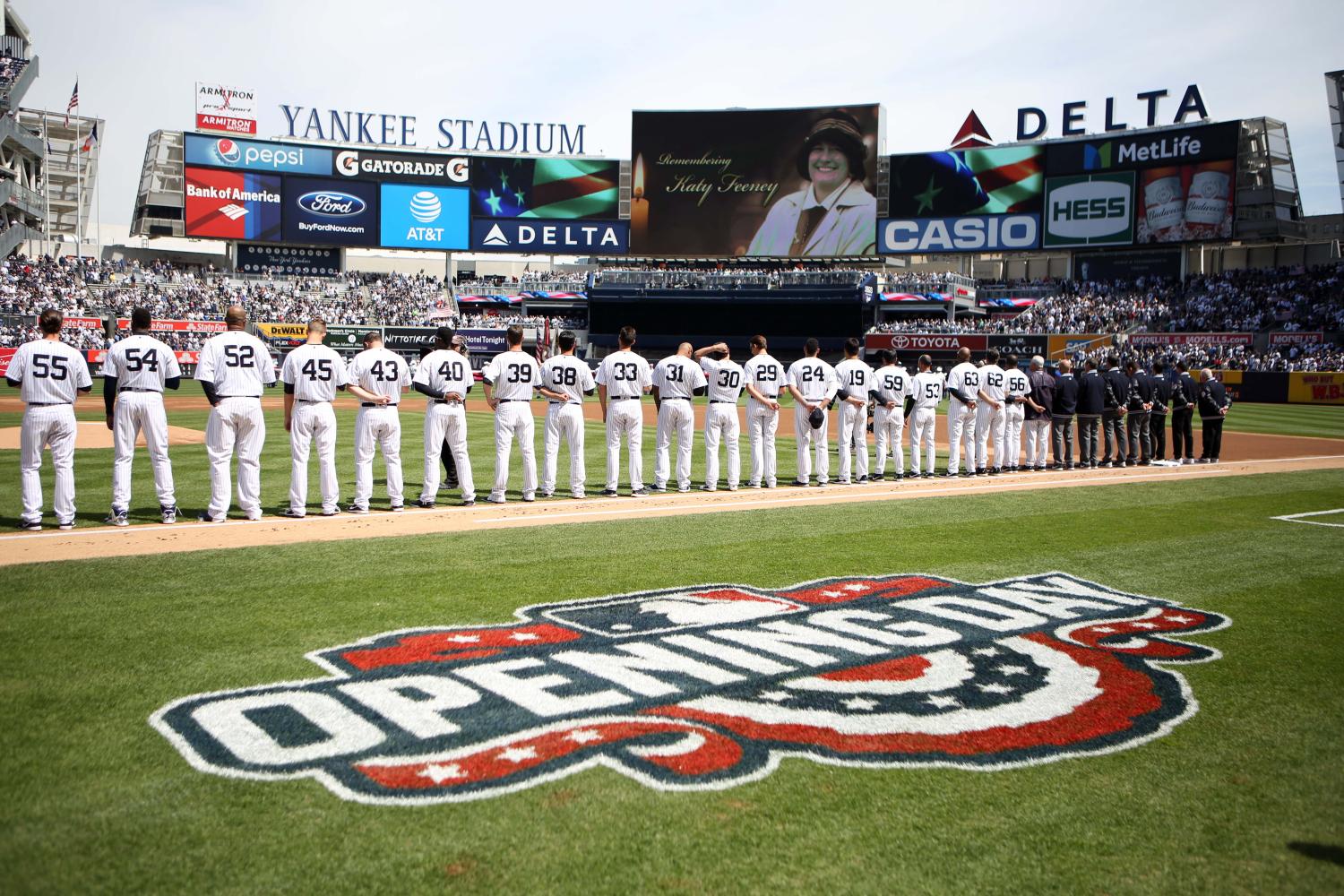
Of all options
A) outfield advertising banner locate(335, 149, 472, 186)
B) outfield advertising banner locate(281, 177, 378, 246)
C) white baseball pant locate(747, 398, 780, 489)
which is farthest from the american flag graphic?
white baseball pant locate(747, 398, 780, 489)

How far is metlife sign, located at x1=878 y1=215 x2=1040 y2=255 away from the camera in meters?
58.0

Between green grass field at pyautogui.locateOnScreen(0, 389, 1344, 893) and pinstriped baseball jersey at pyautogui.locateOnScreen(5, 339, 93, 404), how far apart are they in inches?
94.2

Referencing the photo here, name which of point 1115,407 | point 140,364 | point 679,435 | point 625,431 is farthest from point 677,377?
point 1115,407

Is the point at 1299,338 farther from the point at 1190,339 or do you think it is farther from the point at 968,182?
the point at 968,182

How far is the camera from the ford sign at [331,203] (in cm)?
6075

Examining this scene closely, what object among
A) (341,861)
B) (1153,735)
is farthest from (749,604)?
(341,861)

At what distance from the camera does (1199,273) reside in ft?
186

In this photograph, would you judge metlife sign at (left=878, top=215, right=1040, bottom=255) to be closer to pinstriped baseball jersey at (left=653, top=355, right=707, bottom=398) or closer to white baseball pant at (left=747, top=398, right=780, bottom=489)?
white baseball pant at (left=747, top=398, right=780, bottom=489)

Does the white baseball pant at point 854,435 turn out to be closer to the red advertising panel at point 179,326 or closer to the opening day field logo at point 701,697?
the opening day field logo at point 701,697

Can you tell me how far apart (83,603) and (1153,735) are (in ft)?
20.6

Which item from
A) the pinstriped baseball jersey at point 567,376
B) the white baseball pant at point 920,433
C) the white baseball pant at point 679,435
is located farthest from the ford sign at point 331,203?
the pinstriped baseball jersey at point 567,376

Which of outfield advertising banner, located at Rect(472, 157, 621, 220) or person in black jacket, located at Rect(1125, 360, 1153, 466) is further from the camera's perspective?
outfield advertising banner, located at Rect(472, 157, 621, 220)

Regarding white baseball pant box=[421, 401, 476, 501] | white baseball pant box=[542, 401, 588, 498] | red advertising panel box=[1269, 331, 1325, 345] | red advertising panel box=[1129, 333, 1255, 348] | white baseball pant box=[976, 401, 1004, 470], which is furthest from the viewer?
red advertising panel box=[1129, 333, 1255, 348]

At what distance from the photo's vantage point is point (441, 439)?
11.0 m
